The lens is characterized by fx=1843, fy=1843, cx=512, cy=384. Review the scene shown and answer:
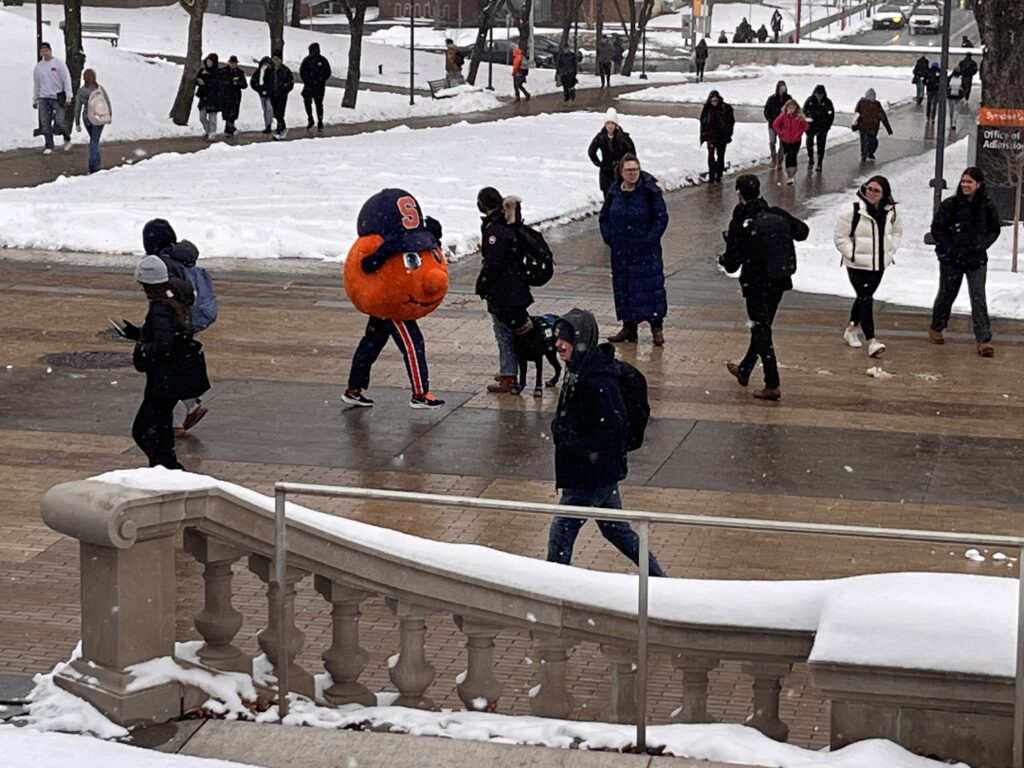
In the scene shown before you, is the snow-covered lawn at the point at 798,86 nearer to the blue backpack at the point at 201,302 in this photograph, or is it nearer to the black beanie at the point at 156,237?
the blue backpack at the point at 201,302

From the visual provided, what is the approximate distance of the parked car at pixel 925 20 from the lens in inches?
3467

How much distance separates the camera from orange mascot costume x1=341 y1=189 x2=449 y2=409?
526 inches

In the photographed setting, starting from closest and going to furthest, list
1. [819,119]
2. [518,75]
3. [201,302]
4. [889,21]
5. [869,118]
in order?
[201,302] → [819,119] → [869,118] → [518,75] → [889,21]

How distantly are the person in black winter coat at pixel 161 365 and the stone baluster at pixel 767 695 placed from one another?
5.41 meters

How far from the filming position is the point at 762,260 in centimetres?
1424

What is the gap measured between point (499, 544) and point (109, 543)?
1.91m

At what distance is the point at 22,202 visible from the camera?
24.6 meters

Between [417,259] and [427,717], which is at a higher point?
[417,259]

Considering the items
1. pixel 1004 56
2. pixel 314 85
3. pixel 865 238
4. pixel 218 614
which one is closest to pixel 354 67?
pixel 314 85

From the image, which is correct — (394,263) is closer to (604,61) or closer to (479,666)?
(479,666)

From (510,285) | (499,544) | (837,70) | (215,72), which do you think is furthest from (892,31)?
(499,544)

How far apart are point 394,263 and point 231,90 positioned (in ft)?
76.9

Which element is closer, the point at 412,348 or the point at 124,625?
the point at 124,625

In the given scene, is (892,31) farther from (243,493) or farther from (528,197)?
(243,493)
